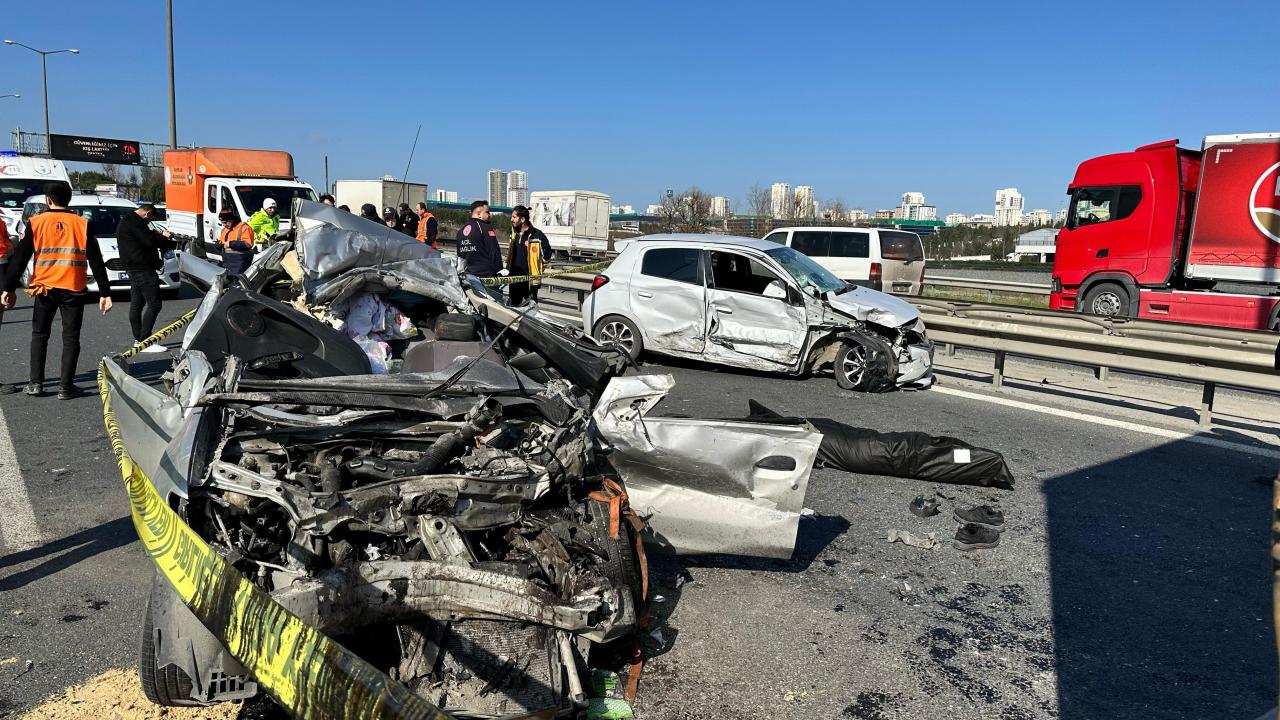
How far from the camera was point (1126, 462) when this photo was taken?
6391mm

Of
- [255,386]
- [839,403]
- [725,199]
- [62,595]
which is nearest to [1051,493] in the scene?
[839,403]

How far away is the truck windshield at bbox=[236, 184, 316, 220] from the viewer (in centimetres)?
1730

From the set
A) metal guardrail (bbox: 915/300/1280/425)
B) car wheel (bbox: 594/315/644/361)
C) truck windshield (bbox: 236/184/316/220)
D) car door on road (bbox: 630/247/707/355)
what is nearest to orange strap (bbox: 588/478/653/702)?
car door on road (bbox: 630/247/707/355)

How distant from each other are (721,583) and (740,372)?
559cm

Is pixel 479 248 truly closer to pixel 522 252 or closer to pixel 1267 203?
pixel 522 252

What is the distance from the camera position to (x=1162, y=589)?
14.1 ft

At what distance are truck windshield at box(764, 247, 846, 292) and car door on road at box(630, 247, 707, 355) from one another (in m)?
0.91

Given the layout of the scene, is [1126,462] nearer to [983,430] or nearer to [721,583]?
[983,430]

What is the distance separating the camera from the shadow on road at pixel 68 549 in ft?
13.5

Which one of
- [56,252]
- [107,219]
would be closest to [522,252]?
[56,252]

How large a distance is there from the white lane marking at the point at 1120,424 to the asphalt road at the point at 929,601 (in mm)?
337

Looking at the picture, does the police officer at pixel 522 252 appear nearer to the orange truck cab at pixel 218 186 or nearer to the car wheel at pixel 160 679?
the orange truck cab at pixel 218 186

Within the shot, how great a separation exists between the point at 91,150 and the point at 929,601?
4426 centimetres

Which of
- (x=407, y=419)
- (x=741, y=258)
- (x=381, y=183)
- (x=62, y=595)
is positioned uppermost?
(x=381, y=183)
